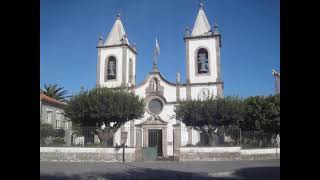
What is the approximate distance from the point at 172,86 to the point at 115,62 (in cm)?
602

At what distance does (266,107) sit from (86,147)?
44.2 feet

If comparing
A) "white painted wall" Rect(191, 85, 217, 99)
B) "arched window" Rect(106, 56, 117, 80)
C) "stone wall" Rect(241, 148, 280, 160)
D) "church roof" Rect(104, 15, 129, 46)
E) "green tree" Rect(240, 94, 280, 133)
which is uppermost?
"church roof" Rect(104, 15, 129, 46)

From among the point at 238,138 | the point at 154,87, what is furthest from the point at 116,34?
the point at 238,138

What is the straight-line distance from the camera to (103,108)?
2652 centimetres

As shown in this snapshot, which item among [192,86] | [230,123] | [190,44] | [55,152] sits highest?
[190,44]

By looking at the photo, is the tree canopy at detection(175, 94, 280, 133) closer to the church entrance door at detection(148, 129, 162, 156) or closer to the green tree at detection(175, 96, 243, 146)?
the green tree at detection(175, 96, 243, 146)

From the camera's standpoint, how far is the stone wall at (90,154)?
72.9ft

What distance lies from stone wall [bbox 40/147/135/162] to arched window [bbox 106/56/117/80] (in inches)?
446

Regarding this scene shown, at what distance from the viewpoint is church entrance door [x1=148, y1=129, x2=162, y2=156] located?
28438 mm

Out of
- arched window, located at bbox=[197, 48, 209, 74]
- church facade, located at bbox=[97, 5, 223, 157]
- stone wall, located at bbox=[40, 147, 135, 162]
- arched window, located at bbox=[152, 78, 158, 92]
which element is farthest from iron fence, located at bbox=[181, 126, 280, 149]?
Answer: arched window, located at bbox=[152, 78, 158, 92]

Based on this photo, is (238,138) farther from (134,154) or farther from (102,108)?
(102,108)
